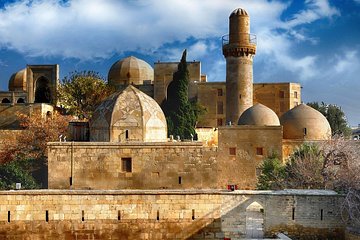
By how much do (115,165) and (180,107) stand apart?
15722 millimetres

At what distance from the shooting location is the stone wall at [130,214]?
15.5 meters

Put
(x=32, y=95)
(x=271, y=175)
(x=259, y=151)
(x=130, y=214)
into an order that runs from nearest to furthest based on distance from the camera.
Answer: (x=130, y=214)
(x=271, y=175)
(x=259, y=151)
(x=32, y=95)

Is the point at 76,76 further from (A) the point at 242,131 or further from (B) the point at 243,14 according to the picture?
(A) the point at 242,131

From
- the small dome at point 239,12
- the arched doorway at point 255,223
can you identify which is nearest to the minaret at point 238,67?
the small dome at point 239,12

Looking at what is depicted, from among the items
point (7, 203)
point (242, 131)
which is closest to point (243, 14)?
point (242, 131)

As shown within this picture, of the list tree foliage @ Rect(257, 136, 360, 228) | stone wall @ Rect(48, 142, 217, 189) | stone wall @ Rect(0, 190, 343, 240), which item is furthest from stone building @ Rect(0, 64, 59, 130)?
stone wall @ Rect(0, 190, 343, 240)

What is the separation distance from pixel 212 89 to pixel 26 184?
1607 centimetres

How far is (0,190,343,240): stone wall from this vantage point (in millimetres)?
15477

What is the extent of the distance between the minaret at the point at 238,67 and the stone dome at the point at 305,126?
6.43 metres

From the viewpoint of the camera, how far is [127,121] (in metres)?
18.5

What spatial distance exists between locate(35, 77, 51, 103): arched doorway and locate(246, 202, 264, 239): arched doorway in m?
23.5

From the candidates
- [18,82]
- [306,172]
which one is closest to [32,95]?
[18,82]

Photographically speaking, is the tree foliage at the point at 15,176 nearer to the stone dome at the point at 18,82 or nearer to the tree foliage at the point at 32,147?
the tree foliage at the point at 32,147

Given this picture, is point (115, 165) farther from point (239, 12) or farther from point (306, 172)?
point (239, 12)
